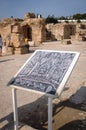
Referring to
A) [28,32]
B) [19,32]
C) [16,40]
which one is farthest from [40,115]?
[28,32]

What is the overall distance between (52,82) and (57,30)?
28.6 meters

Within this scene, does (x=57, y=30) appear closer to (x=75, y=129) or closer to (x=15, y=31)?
(x=15, y=31)

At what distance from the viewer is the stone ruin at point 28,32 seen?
49.8 ft

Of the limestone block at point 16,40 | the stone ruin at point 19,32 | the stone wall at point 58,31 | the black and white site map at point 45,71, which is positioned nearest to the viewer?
the black and white site map at point 45,71

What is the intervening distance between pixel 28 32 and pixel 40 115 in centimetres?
2496

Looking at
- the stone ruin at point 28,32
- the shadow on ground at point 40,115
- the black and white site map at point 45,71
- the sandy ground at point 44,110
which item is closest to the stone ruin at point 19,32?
the stone ruin at point 28,32

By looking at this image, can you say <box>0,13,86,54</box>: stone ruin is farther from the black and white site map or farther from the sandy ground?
the black and white site map

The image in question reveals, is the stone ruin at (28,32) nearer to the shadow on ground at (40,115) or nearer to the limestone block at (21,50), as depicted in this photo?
the limestone block at (21,50)

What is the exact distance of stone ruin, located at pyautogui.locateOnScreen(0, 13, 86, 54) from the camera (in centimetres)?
1516

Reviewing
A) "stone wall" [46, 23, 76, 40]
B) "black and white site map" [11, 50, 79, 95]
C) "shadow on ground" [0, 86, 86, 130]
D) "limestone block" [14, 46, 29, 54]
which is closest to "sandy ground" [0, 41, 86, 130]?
"shadow on ground" [0, 86, 86, 130]

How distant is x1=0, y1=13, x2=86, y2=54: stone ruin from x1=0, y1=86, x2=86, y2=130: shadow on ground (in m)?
9.61

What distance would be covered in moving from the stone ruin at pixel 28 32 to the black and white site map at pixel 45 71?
10978 mm

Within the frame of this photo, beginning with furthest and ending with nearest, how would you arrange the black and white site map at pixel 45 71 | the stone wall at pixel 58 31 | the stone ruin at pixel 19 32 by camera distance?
the stone wall at pixel 58 31 < the stone ruin at pixel 19 32 < the black and white site map at pixel 45 71

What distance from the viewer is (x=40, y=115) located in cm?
495
